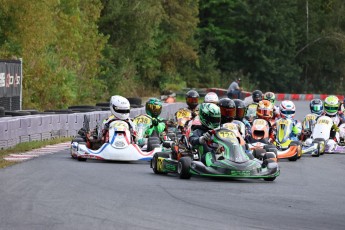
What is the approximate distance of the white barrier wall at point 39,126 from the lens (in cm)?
2027

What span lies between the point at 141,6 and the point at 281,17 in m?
24.6

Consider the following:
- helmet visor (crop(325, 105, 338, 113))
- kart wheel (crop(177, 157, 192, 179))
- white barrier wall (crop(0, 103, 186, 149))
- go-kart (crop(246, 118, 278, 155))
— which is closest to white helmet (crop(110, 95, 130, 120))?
go-kart (crop(246, 118, 278, 155))

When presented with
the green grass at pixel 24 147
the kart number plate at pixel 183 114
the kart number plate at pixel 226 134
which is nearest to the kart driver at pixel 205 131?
the kart number plate at pixel 226 134

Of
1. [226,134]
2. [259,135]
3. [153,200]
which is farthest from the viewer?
[259,135]

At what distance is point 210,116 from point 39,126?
311 inches

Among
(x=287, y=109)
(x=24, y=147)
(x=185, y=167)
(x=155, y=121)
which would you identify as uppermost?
(x=287, y=109)

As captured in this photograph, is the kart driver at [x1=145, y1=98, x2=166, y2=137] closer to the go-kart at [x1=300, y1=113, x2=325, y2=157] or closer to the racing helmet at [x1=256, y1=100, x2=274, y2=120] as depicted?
the racing helmet at [x1=256, y1=100, x2=274, y2=120]

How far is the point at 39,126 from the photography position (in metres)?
22.9

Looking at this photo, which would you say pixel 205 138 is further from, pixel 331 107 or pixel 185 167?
pixel 331 107

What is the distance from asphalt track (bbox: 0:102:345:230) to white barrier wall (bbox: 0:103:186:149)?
10.8 feet

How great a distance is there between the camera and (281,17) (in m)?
68.4

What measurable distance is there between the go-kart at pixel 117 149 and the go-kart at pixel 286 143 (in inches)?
119

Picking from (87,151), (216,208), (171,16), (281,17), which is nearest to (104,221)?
(216,208)

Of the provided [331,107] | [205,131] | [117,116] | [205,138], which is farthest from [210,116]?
[331,107]
